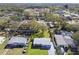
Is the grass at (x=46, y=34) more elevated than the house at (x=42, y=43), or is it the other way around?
the grass at (x=46, y=34)

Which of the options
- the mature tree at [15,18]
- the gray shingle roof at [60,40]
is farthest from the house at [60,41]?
the mature tree at [15,18]

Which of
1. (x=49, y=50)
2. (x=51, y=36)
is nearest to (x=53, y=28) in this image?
(x=51, y=36)

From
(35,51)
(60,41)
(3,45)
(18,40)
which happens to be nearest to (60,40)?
(60,41)

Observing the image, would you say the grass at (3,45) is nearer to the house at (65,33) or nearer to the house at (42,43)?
the house at (42,43)

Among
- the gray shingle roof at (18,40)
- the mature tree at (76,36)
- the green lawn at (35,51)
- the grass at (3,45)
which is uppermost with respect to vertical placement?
the mature tree at (76,36)

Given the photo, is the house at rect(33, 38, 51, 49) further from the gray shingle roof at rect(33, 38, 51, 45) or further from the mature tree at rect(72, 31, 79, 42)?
the mature tree at rect(72, 31, 79, 42)

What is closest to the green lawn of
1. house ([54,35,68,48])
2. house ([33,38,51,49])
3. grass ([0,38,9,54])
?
house ([33,38,51,49])

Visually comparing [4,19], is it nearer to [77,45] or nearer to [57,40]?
[57,40]

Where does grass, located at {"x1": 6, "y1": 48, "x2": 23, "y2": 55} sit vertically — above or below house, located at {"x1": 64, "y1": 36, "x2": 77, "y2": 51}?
below

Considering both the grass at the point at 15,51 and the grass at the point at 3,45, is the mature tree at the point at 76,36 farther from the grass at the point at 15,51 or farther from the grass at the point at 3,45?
the grass at the point at 3,45
